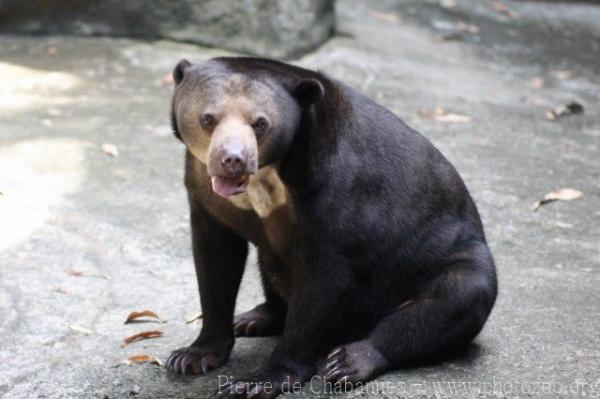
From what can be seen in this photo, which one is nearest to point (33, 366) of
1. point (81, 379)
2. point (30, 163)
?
point (81, 379)

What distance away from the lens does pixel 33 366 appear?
15.2 ft

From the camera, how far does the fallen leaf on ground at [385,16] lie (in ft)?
39.7

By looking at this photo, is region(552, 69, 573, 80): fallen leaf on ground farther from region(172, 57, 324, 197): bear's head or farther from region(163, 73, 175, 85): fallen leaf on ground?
region(172, 57, 324, 197): bear's head

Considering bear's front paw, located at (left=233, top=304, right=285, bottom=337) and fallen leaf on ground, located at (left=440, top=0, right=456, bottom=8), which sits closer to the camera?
bear's front paw, located at (left=233, top=304, right=285, bottom=337)

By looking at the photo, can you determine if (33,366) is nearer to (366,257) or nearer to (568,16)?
(366,257)

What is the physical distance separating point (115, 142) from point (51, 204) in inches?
53.9

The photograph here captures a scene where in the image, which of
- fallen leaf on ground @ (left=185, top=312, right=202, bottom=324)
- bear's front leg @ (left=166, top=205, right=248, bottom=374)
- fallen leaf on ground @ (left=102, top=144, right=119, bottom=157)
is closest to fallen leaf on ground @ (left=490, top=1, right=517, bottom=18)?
fallen leaf on ground @ (left=102, top=144, right=119, bottom=157)

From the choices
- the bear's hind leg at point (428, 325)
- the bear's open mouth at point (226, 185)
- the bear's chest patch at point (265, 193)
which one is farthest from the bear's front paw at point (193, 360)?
the bear's open mouth at point (226, 185)

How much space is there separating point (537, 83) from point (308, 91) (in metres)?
7.02

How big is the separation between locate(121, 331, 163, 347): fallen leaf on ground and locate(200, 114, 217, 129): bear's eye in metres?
1.41

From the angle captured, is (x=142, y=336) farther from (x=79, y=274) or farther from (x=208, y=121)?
(x=208, y=121)

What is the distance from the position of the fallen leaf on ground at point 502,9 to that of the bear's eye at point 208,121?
10083mm

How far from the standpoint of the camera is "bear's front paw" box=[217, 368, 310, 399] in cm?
410

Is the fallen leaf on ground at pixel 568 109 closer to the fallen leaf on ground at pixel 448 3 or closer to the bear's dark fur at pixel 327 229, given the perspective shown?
the fallen leaf on ground at pixel 448 3
